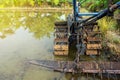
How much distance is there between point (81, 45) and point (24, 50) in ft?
9.40

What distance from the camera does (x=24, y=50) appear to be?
11312 millimetres

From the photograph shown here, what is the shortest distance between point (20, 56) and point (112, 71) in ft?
14.9

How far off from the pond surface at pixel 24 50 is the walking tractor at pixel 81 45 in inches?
12.8

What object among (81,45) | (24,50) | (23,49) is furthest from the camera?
(23,49)

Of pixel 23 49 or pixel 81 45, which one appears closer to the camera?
pixel 81 45

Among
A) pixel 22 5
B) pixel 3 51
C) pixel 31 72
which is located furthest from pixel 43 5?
pixel 31 72

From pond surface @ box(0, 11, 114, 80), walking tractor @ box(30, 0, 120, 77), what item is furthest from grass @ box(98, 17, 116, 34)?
pond surface @ box(0, 11, 114, 80)

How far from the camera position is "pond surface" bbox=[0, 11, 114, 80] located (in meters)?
8.26

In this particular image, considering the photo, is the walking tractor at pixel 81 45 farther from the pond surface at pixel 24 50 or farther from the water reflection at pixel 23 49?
the water reflection at pixel 23 49

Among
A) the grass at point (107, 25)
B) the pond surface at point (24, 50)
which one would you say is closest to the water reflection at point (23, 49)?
the pond surface at point (24, 50)

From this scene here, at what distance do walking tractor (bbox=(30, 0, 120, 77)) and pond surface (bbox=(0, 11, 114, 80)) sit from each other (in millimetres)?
326

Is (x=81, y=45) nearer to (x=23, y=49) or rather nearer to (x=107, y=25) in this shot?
(x=23, y=49)

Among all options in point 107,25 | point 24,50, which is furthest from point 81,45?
point 107,25

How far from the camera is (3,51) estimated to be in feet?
37.0
